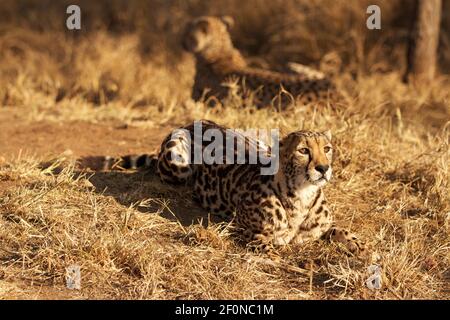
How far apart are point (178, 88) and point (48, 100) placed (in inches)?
55.2

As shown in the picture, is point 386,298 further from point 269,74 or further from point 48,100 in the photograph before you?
point 48,100

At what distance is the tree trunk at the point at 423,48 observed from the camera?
958 centimetres

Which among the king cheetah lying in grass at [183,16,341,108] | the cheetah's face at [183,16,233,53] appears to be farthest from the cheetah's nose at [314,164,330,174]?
the cheetah's face at [183,16,233,53]

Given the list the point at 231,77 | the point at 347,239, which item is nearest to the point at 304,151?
the point at 347,239

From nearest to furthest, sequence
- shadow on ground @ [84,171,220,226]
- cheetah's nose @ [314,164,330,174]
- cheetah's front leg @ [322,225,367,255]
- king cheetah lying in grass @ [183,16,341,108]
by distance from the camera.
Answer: cheetah's nose @ [314,164,330,174] < cheetah's front leg @ [322,225,367,255] < shadow on ground @ [84,171,220,226] < king cheetah lying in grass @ [183,16,341,108]

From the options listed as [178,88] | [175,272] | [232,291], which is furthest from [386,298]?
[178,88]

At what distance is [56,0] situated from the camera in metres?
12.9

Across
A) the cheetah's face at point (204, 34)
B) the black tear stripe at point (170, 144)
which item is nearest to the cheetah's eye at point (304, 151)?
the black tear stripe at point (170, 144)

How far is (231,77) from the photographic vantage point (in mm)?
8789

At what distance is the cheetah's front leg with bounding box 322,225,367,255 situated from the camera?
211 inches

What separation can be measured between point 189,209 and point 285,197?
2.86 feet

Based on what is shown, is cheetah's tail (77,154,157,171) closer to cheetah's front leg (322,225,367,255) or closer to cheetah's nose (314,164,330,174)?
cheetah's front leg (322,225,367,255)

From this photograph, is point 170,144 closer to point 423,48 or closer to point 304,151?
point 304,151

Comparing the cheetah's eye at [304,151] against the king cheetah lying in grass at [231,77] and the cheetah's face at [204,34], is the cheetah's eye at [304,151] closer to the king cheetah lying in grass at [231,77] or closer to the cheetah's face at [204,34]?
the king cheetah lying in grass at [231,77]
